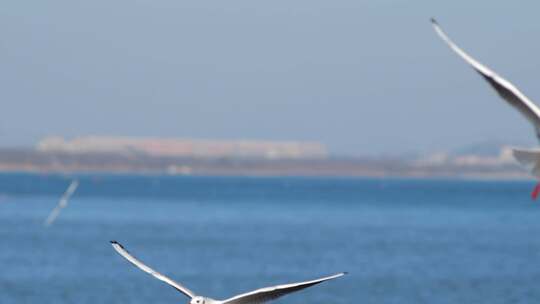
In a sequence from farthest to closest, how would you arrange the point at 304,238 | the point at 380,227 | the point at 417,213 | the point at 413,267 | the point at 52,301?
the point at 417,213 < the point at 380,227 < the point at 304,238 < the point at 413,267 < the point at 52,301

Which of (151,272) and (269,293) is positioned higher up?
(151,272)

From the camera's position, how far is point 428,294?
186 ft

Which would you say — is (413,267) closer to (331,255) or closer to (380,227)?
(331,255)

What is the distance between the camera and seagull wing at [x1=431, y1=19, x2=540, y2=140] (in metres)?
7.05

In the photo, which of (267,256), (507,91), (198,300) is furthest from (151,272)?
(267,256)

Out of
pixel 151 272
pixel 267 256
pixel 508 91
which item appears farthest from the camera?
pixel 267 256

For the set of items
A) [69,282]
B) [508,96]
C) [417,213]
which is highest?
[417,213]

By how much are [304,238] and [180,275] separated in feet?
108

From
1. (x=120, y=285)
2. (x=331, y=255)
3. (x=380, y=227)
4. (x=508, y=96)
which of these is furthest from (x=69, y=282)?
(x=380, y=227)

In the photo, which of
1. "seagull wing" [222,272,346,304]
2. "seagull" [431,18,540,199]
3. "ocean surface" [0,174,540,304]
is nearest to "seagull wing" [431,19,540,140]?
"seagull" [431,18,540,199]

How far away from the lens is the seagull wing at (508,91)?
7055 millimetres

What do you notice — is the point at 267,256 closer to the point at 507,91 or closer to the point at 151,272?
the point at 151,272

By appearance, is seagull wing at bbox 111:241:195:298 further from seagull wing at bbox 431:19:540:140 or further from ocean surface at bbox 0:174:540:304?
ocean surface at bbox 0:174:540:304

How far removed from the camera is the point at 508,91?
23.7 feet
